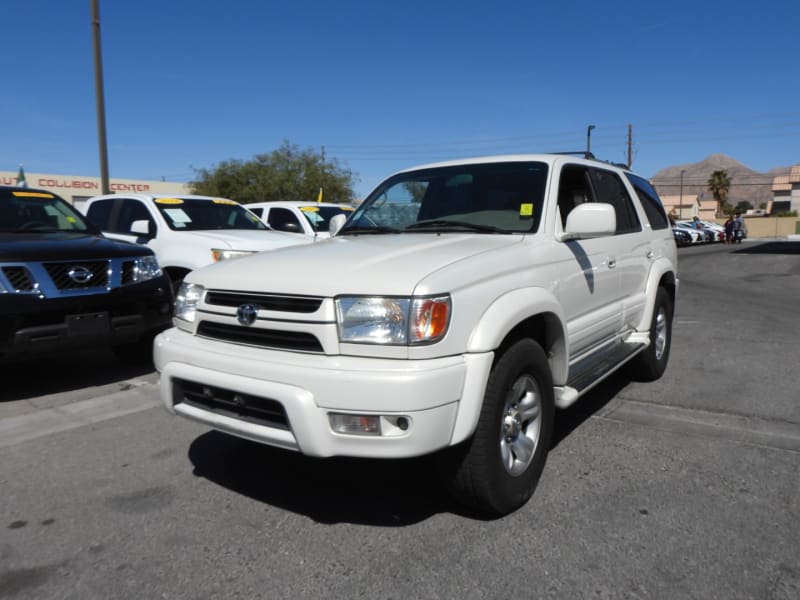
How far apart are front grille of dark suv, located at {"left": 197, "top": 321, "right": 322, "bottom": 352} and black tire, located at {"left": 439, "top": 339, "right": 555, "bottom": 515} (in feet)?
2.61

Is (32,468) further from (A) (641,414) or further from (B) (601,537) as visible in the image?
(A) (641,414)

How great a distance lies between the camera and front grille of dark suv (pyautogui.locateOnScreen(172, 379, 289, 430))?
2.86 m

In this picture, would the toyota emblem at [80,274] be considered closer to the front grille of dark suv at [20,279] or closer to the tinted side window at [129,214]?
the front grille of dark suv at [20,279]

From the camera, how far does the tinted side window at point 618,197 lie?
4.78 meters

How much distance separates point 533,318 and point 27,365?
567 cm

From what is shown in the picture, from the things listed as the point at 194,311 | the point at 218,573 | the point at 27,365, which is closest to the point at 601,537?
the point at 218,573

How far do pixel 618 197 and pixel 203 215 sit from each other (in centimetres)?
528

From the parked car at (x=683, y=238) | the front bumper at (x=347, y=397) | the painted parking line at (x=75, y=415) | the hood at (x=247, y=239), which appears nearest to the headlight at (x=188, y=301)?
the front bumper at (x=347, y=397)

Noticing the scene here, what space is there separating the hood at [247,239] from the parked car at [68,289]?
121 cm

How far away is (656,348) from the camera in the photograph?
18.4 feet

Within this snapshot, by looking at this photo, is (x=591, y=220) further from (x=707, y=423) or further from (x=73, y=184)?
(x=73, y=184)

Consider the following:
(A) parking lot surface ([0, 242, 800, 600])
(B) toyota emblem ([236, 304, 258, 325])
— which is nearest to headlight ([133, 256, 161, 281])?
(A) parking lot surface ([0, 242, 800, 600])

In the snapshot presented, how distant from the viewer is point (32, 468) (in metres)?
3.85

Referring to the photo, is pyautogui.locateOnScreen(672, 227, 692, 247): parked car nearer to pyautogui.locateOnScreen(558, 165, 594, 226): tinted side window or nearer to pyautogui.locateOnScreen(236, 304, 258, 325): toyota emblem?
pyautogui.locateOnScreen(558, 165, 594, 226): tinted side window
